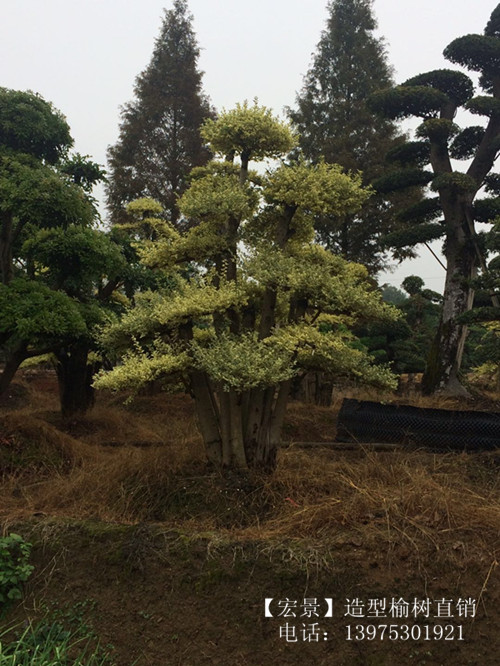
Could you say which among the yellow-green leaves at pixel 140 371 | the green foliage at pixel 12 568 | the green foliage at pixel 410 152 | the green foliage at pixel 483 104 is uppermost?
the green foliage at pixel 483 104

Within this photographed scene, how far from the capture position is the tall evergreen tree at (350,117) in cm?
1800

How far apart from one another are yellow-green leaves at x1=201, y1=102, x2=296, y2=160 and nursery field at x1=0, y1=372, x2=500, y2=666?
371cm

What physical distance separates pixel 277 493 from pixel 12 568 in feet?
7.84

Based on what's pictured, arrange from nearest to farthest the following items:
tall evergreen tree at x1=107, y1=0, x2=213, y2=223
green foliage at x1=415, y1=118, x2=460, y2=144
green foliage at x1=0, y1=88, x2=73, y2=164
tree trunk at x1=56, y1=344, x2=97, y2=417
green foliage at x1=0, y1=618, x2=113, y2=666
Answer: green foliage at x1=0, y1=618, x2=113, y2=666 → green foliage at x1=0, y1=88, x2=73, y2=164 → tree trunk at x1=56, y1=344, x2=97, y2=417 → green foliage at x1=415, y1=118, x2=460, y2=144 → tall evergreen tree at x1=107, y1=0, x2=213, y2=223

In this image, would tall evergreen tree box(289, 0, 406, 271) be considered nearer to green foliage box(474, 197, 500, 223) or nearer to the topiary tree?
green foliage box(474, 197, 500, 223)

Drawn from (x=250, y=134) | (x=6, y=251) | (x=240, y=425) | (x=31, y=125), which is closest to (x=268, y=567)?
(x=240, y=425)

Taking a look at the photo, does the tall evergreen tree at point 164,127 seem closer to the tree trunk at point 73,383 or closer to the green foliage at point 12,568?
the tree trunk at point 73,383

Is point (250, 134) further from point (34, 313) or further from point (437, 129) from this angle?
point (437, 129)

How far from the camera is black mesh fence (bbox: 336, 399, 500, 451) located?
6641mm

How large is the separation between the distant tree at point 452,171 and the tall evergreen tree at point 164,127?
785cm

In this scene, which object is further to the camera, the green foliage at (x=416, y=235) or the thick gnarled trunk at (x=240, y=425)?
the green foliage at (x=416, y=235)

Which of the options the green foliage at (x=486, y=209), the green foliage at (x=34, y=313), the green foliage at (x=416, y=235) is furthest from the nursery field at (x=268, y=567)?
the green foliage at (x=486, y=209)

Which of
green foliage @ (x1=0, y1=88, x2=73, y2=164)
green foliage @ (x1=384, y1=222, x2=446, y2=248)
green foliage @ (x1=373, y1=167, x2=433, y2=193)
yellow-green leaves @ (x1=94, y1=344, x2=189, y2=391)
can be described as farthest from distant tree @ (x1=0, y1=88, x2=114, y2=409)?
green foliage @ (x1=373, y1=167, x2=433, y2=193)

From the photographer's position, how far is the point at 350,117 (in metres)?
19.3
